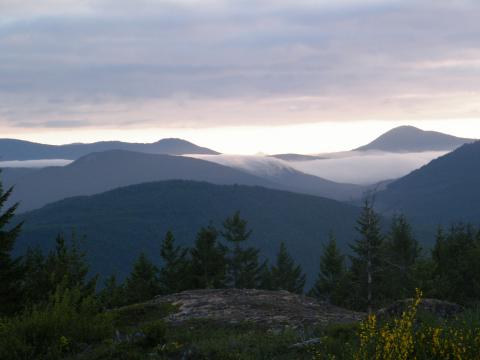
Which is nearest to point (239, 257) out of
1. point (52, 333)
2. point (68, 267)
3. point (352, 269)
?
point (352, 269)

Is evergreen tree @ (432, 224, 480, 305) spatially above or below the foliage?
below

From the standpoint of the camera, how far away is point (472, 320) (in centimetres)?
941

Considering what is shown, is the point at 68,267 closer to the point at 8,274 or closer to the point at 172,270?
the point at 8,274

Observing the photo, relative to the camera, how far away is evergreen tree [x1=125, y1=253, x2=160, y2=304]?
50062mm

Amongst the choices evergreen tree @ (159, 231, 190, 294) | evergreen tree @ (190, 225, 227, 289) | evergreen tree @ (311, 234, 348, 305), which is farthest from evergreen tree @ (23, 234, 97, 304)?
evergreen tree @ (311, 234, 348, 305)

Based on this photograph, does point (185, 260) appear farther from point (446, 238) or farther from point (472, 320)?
point (472, 320)

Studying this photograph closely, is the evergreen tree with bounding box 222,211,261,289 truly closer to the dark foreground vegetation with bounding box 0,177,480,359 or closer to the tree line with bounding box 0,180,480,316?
the tree line with bounding box 0,180,480,316

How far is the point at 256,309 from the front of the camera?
650 inches

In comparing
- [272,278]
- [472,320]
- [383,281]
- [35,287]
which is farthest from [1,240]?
[272,278]

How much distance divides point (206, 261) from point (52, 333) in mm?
41204

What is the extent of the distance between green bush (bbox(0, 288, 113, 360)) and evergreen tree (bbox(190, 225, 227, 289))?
39.6m

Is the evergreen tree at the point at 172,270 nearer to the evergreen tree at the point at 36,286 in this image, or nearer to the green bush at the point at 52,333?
the evergreen tree at the point at 36,286

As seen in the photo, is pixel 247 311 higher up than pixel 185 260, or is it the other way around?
pixel 247 311

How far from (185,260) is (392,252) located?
22.9 m
